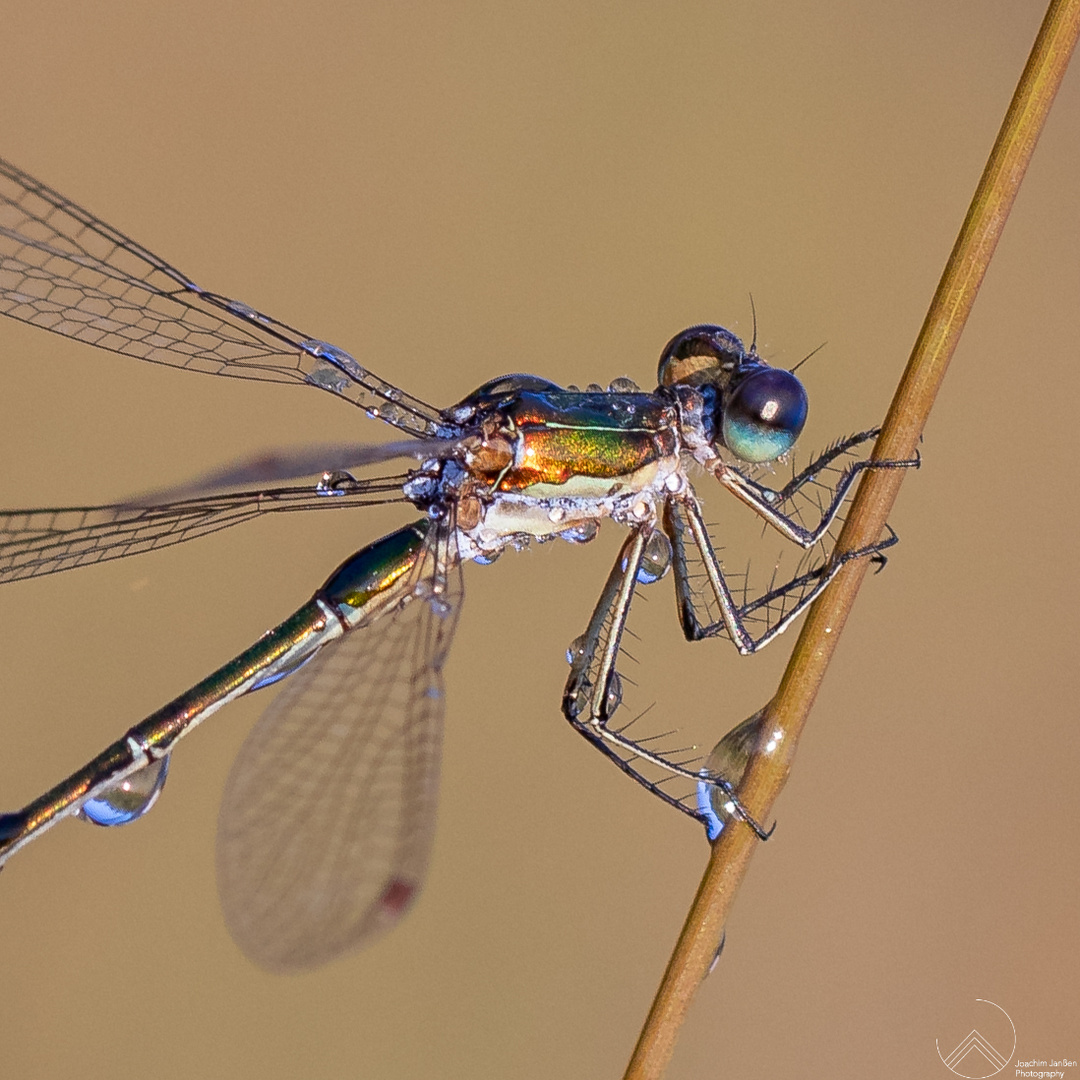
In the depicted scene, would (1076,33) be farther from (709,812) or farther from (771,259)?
(771,259)

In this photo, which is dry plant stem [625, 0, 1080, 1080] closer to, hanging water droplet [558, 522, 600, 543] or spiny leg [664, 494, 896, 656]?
spiny leg [664, 494, 896, 656]

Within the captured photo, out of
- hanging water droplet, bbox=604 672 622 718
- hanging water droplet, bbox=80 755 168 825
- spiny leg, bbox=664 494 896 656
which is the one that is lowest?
hanging water droplet, bbox=80 755 168 825

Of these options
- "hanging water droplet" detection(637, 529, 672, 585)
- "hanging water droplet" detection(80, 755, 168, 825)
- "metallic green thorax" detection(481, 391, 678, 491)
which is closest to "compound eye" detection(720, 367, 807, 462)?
"metallic green thorax" detection(481, 391, 678, 491)

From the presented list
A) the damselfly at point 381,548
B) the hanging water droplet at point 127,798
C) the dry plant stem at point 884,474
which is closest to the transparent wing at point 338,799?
the damselfly at point 381,548

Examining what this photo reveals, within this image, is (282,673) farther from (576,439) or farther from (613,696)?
(576,439)

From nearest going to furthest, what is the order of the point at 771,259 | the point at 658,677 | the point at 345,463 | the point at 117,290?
the point at 345,463 → the point at 117,290 → the point at 658,677 → the point at 771,259

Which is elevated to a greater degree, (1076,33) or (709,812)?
(1076,33)

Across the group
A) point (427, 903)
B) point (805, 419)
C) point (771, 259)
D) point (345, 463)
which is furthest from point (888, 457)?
point (427, 903)

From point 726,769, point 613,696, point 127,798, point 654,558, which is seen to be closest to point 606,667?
point 613,696
